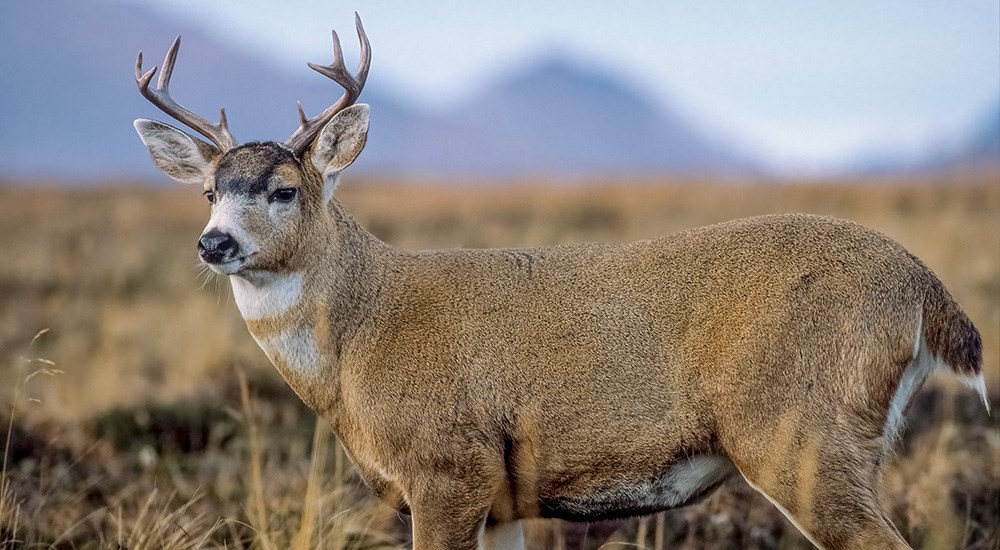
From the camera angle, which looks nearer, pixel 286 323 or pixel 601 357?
pixel 601 357

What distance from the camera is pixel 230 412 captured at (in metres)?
6.93

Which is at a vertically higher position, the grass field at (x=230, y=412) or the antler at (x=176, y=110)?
the antler at (x=176, y=110)

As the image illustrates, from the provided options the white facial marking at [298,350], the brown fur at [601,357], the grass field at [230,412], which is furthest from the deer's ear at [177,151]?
the white facial marking at [298,350]

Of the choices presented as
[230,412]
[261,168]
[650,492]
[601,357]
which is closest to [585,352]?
[601,357]

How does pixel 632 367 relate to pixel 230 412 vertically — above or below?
above

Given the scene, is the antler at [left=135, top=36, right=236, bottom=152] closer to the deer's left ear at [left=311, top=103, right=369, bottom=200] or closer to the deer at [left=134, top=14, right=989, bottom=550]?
the deer at [left=134, top=14, right=989, bottom=550]

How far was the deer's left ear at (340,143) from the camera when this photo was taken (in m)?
6.08

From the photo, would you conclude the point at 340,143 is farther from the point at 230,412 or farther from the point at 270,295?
the point at 230,412

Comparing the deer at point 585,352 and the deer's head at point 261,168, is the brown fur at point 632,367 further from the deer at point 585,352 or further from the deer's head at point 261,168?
the deer's head at point 261,168

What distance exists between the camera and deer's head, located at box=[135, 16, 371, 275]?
226 inches

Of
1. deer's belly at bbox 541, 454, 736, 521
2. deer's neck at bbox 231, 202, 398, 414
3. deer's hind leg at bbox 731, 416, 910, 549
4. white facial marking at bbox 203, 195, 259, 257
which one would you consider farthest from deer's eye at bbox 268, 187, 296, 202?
deer's hind leg at bbox 731, 416, 910, 549

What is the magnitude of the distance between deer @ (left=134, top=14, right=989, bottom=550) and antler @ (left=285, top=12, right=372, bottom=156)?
0.02m

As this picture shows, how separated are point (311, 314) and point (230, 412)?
1306 millimetres

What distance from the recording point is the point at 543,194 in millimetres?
32656
